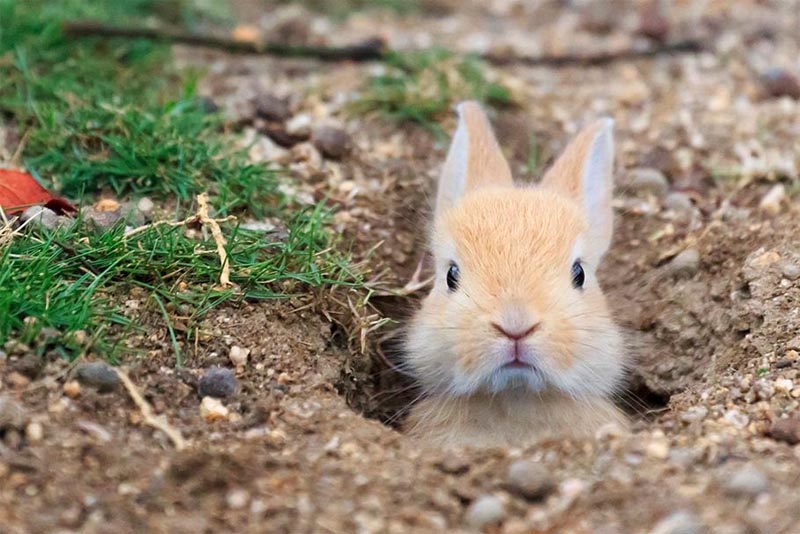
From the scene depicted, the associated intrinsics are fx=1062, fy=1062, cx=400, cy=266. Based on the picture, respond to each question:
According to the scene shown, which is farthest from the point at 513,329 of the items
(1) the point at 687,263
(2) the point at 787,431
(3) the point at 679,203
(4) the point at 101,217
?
(3) the point at 679,203

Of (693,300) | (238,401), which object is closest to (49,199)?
(238,401)

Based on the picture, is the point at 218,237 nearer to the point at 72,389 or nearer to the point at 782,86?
the point at 72,389

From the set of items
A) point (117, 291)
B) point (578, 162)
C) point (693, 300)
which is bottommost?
point (117, 291)

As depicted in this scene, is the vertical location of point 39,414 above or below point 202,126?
below

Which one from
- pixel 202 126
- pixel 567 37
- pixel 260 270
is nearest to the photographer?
pixel 260 270

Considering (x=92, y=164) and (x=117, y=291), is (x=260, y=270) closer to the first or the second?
(x=117, y=291)

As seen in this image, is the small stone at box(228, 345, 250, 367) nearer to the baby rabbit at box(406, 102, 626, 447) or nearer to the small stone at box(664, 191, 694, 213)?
the baby rabbit at box(406, 102, 626, 447)
